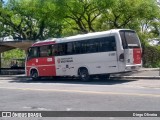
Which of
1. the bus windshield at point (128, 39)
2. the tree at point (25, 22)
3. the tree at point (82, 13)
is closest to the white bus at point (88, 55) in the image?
the bus windshield at point (128, 39)

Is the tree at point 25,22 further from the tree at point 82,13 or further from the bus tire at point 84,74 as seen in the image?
the bus tire at point 84,74

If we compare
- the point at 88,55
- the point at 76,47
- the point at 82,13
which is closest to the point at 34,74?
the point at 76,47

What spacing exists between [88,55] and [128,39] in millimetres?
2766

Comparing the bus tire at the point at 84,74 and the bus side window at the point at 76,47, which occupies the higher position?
the bus side window at the point at 76,47

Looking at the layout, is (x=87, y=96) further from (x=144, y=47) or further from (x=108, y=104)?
(x=144, y=47)

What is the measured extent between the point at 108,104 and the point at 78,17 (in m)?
21.9

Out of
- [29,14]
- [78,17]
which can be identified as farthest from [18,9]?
[78,17]

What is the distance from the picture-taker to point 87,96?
13.3m

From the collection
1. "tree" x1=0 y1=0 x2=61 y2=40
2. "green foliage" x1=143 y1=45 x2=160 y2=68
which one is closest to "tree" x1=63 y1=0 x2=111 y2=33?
"tree" x1=0 y1=0 x2=61 y2=40

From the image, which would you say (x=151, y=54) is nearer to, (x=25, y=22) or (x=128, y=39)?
(x=128, y=39)

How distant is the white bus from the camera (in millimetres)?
20078

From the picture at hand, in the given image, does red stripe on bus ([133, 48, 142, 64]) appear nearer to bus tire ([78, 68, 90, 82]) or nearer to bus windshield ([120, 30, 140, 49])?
bus windshield ([120, 30, 140, 49])

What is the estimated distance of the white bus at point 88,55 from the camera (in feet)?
65.9

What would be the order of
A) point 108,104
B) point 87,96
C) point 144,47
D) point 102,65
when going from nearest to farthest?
1. point 108,104
2. point 87,96
3. point 102,65
4. point 144,47
